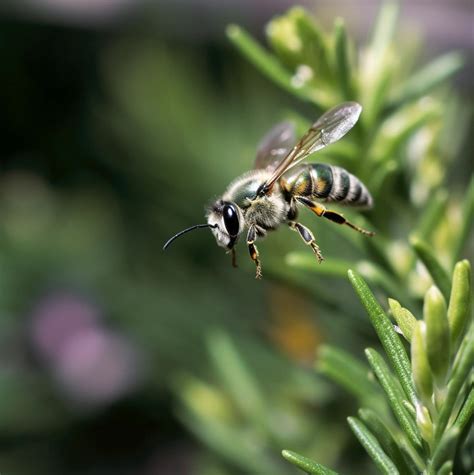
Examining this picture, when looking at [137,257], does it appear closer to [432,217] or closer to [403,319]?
[432,217]

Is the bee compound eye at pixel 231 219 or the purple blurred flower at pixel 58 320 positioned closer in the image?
the bee compound eye at pixel 231 219

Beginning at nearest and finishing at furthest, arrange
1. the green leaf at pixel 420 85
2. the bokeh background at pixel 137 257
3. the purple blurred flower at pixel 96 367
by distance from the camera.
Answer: the green leaf at pixel 420 85, the bokeh background at pixel 137 257, the purple blurred flower at pixel 96 367

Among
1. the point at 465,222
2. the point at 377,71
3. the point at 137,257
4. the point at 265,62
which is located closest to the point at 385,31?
the point at 377,71

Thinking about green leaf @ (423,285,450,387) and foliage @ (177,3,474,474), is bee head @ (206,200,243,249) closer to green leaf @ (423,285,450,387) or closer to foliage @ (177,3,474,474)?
foliage @ (177,3,474,474)

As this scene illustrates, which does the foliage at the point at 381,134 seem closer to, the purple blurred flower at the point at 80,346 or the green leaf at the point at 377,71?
the green leaf at the point at 377,71

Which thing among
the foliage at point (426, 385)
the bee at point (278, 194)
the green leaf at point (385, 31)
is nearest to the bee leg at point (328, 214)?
the bee at point (278, 194)

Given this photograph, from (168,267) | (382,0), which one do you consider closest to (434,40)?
(382,0)

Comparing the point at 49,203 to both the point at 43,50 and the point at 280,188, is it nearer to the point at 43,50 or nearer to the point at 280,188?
the point at 43,50
